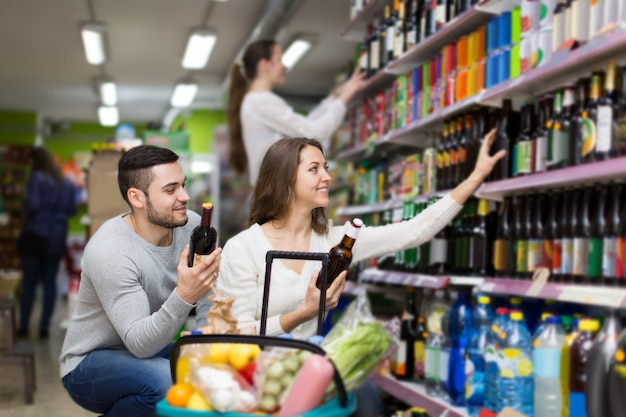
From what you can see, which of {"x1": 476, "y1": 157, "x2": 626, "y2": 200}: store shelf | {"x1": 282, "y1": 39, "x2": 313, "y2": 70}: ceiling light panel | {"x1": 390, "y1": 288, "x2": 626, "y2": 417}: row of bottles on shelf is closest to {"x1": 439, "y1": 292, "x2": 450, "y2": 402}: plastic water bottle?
{"x1": 390, "y1": 288, "x2": 626, "y2": 417}: row of bottles on shelf

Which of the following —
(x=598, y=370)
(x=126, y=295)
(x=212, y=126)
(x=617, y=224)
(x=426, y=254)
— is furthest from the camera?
(x=212, y=126)

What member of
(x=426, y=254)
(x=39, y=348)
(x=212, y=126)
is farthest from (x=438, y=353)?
(x=212, y=126)

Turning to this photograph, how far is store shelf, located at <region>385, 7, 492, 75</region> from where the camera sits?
4094 millimetres

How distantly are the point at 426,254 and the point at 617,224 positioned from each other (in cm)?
151

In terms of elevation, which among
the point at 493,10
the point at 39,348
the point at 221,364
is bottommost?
the point at 39,348

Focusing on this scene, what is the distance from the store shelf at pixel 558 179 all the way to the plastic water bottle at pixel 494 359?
1.76 feet

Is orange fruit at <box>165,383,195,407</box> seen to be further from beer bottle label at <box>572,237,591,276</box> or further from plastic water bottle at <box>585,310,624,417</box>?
beer bottle label at <box>572,237,591,276</box>

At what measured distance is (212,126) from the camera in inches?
595

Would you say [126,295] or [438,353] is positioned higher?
[126,295]

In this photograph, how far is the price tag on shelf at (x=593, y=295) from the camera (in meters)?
2.75

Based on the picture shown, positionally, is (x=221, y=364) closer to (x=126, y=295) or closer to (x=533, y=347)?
(x=126, y=295)

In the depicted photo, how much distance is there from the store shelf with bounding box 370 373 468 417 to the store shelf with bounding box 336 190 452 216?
3.13 feet

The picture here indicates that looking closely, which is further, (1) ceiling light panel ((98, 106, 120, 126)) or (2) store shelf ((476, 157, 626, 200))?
(1) ceiling light panel ((98, 106, 120, 126))

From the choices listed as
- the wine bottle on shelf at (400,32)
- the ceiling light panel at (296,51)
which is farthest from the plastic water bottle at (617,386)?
the ceiling light panel at (296,51)
